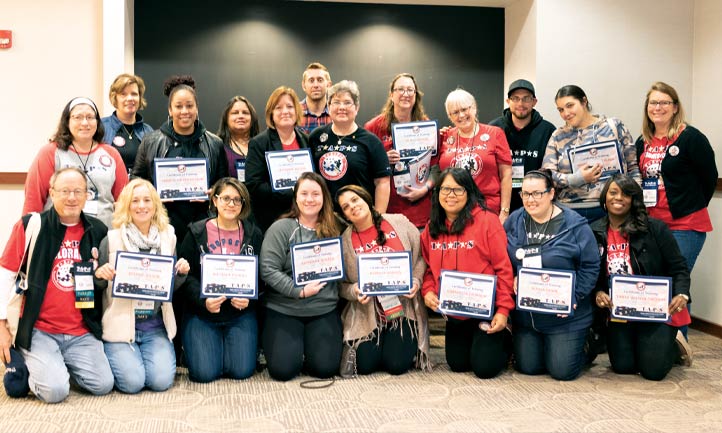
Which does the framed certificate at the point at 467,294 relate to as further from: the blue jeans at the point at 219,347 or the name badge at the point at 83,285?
the name badge at the point at 83,285

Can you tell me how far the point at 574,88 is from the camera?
4.58 meters

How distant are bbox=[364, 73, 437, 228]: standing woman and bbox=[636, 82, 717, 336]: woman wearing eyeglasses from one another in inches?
57.9

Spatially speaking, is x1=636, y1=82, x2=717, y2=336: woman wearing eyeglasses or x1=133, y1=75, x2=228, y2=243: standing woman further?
x1=636, y1=82, x2=717, y2=336: woman wearing eyeglasses

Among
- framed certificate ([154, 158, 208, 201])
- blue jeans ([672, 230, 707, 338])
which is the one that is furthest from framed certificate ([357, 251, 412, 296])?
blue jeans ([672, 230, 707, 338])

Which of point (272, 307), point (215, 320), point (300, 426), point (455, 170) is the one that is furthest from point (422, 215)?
point (300, 426)

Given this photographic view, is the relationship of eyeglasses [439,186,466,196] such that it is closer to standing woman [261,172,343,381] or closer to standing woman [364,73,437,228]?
standing woman [364,73,437,228]

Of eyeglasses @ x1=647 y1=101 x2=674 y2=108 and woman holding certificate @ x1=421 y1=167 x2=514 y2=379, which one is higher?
eyeglasses @ x1=647 y1=101 x2=674 y2=108

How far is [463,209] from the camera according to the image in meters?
4.12

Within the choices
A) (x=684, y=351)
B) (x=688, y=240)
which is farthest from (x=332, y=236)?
(x=688, y=240)

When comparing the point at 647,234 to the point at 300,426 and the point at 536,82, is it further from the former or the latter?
Answer: the point at 300,426

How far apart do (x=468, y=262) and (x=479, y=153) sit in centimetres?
83

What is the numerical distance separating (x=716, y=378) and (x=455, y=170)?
77.9 inches

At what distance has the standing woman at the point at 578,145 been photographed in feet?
14.9

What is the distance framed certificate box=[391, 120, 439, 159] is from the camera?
4.54 meters
